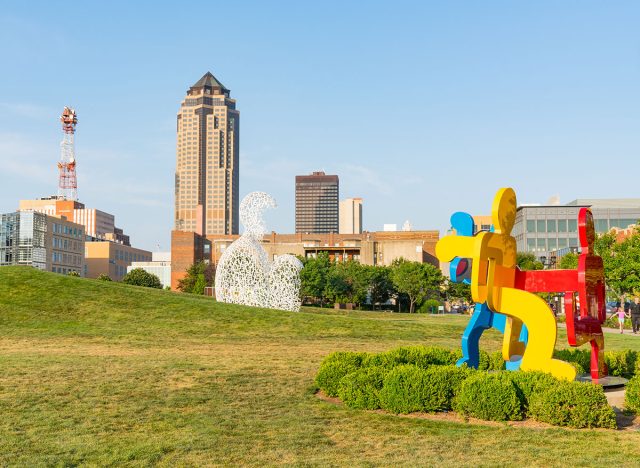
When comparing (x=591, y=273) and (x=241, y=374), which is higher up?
(x=591, y=273)

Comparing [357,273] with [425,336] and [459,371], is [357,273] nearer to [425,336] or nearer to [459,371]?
[425,336]

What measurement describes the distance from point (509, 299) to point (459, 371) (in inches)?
79.0

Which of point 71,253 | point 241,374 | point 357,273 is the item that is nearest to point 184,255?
point 71,253

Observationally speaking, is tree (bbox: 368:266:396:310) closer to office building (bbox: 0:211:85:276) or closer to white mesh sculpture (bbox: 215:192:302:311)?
white mesh sculpture (bbox: 215:192:302:311)

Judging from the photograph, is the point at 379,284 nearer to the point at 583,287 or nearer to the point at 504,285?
the point at 583,287

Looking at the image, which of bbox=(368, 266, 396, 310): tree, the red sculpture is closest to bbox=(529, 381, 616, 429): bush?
the red sculpture

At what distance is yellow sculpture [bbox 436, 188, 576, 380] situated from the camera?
12.3 metres

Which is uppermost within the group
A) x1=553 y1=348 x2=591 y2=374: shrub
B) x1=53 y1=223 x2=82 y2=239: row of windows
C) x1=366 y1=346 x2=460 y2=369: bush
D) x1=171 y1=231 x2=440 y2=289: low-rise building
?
x1=53 y1=223 x2=82 y2=239: row of windows

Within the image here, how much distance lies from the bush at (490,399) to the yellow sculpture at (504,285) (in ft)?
5.79

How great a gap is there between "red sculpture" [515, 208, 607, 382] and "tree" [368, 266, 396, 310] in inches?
2648

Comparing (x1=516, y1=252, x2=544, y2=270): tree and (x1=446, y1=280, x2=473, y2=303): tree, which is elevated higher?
(x1=516, y1=252, x2=544, y2=270): tree

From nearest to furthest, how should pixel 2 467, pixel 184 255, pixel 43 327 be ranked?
pixel 2 467, pixel 43 327, pixel 184 255

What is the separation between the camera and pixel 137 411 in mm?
11516

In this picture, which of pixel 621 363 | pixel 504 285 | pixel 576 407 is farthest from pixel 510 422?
pixel 621 363
